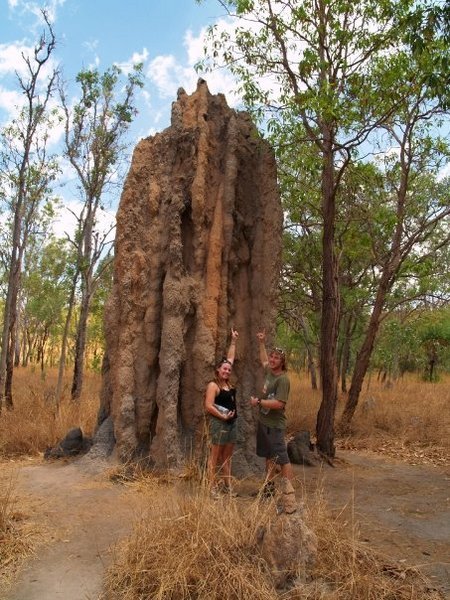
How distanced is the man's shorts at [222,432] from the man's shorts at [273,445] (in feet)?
1.03

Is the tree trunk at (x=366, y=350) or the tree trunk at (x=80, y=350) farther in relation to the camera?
the tree trunk at (x=80, y=350)

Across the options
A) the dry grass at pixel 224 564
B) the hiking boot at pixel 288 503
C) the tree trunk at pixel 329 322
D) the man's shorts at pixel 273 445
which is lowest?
the dry grass at pixel 224 564

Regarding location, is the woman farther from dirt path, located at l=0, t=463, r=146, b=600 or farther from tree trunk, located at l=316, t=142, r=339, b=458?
tree trunk, located at l=316, t=142, r=339, b=458

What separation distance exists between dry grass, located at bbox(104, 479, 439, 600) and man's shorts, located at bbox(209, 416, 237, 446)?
5.16 feet

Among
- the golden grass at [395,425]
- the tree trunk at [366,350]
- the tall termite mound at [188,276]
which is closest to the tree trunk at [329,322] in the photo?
the tall termite mound at [188,276]

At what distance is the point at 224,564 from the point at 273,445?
236 centimetres

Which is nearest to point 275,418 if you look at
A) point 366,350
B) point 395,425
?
point 366,350

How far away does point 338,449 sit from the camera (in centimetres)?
995

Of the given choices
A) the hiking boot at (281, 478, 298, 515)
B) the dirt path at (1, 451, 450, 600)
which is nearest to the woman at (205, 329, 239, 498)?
the dirt path at (1, 451, 450, 600)

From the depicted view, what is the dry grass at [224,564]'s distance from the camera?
139 inches

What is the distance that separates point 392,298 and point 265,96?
24.5 ft

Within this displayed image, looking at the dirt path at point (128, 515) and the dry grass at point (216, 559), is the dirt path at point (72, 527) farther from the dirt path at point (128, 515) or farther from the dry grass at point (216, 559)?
the dry grass at point (216, 559)

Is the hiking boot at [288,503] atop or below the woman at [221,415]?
below

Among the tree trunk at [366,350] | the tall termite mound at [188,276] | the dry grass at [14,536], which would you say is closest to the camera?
the dry grass at [14,536]
